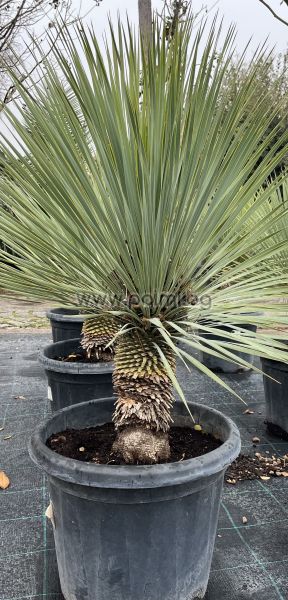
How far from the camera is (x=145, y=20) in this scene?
160 centimetres

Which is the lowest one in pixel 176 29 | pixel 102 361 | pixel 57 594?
pixel 57 594

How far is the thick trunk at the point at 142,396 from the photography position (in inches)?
49.0

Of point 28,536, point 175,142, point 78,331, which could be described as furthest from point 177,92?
point 78,331

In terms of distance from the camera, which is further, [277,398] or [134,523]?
[277,398]

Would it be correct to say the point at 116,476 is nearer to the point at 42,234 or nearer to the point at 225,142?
the point at 42,234

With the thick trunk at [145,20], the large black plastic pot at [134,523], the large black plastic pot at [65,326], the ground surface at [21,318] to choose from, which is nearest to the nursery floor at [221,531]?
the large black plastic pot at [134,523]

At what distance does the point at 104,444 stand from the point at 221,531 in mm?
594

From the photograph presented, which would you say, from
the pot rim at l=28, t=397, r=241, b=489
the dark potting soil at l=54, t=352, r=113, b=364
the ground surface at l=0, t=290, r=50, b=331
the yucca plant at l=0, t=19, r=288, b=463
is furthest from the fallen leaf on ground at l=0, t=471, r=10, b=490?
the ground surface at l=0, t=290, r=50, b=331

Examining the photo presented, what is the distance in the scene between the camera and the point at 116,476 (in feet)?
3.67

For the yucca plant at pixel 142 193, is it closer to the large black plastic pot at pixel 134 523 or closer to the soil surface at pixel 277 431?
the large black plastic pot at pixel 134 523

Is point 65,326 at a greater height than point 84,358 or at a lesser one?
greater

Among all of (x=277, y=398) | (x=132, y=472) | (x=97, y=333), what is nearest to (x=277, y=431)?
(x=277, y=398)

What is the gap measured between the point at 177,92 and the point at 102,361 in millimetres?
1608

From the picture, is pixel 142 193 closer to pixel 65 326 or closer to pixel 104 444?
pixel 104 444
